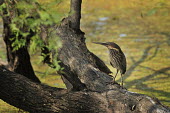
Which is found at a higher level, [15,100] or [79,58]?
[79,58]

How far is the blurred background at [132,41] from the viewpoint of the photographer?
221 inches

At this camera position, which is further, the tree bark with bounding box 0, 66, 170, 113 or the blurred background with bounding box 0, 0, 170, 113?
the blurred background with bounding box 0, 0, 170, 113

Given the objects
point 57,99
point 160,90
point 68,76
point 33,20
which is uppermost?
point 33,20

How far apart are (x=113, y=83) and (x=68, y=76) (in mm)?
411

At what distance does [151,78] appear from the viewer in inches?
233

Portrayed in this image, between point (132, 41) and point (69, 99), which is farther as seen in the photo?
point (132, 41)

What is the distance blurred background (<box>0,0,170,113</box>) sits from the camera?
221 inches

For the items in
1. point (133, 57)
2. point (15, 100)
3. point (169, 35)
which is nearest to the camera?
point (15, 100)

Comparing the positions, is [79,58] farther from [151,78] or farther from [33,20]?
[151,78]

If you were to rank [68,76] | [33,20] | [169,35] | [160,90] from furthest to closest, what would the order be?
[169,35]
[160,90]
[68,76]
[33,20]

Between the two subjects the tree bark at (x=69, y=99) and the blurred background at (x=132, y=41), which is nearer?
the tree bark at (x=69, y=99)

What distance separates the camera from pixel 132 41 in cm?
757

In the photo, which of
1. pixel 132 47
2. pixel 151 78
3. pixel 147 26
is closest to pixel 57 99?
pixel 151 78

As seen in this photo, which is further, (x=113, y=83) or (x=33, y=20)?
(x=113, y=83)
